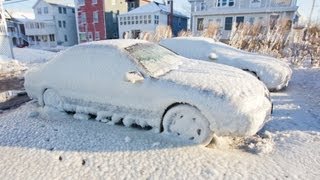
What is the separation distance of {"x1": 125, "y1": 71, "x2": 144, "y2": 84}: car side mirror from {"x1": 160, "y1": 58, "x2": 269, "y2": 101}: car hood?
336 millimetres

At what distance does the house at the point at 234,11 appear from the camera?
23.3 metres

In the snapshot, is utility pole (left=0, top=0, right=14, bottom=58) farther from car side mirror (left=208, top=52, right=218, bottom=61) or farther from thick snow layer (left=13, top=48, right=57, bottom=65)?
car side mirror (left=208, top=52, right=218, bottom=61)

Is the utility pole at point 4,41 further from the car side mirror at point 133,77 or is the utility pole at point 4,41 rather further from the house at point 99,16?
the house at point 99,16

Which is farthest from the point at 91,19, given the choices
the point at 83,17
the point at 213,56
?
the point at 213,56

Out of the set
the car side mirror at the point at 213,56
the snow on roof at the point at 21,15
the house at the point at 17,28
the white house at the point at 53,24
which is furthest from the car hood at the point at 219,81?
the snow on roof at the point at 21,15

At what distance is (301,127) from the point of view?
164 inches

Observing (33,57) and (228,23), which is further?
(228,23)

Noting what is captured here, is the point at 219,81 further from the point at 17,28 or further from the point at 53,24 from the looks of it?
the point at 17,28

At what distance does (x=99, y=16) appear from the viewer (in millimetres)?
34625

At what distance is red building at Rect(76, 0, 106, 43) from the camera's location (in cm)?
3453

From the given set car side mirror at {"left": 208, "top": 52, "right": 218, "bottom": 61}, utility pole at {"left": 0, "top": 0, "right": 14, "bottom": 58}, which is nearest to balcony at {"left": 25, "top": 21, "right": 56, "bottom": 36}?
utility pole at {"left": 0, "top": 0, "right": 14, "bottom": 58}

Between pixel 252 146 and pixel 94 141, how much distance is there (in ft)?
7.77

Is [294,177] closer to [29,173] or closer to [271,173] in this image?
[271,173]

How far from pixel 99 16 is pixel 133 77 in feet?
110
